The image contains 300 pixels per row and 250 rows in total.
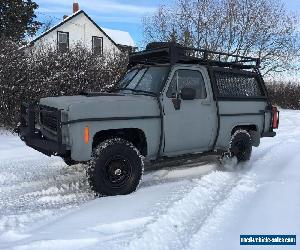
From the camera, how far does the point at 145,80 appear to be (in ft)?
21.7

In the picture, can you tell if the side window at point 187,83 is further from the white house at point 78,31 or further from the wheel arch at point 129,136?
the white house at point 78,31

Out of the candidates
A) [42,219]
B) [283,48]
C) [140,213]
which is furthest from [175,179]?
[283,48]

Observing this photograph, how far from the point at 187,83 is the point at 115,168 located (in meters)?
1.87

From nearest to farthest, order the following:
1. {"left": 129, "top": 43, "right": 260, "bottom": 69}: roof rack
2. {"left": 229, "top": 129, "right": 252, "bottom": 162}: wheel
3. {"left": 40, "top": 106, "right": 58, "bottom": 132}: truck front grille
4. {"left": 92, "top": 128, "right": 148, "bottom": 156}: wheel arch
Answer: {"left": 40, "top": 106, "right": 58, "bottom": 132}: truck front grille < {"left": 92, "top": 128, "right": 148, "bottom": 156}: wheel arch < {"left": 129, "top": 43, "right": 260, "bottom": 69}: roof rack < {"left": 229, "top": 129, "right": 252, "bottom": 162}: wheel

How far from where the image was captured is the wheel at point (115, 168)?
5457 millimetres

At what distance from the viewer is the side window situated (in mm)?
6344

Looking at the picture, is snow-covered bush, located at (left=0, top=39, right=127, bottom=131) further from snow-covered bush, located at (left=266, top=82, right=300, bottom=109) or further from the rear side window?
snow-covered bush, located at (left=266, top=82, right=300, bottom=109)

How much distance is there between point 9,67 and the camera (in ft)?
34.0

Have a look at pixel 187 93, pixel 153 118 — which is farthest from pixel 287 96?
pixel 153 118

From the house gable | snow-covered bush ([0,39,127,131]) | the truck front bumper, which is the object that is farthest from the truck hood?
the house gable

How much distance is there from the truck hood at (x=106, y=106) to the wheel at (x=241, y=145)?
2121mm

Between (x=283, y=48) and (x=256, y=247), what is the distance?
2691cm

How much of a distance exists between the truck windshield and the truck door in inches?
5.5

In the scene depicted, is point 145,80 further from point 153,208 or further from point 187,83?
point 153,208
